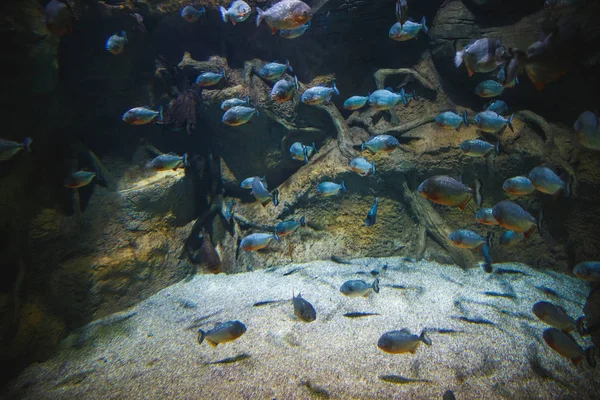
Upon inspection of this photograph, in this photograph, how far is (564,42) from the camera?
8.82ft

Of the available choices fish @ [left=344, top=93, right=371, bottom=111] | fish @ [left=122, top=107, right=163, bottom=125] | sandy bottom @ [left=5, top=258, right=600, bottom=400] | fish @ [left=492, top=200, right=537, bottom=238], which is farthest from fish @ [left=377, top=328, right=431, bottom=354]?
fish @ [left=122, top=107, right=163, bottom=125]

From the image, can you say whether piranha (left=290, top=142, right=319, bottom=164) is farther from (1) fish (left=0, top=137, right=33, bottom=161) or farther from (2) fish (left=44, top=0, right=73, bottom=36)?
(1) fish (left=0, top=137, right=33, bottom=161)

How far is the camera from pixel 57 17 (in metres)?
3.86

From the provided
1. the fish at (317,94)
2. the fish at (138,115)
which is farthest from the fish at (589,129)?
the fish at (138,115)

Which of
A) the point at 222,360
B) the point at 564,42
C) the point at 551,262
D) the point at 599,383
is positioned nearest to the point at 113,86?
the point at 222,360

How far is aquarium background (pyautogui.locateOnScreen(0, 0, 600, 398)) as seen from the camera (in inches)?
170

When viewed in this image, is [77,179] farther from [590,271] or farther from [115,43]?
[590,271]

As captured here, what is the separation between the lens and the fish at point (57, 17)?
12.5 feet

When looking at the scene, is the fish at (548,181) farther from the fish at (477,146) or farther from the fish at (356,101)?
the fish at (356,101)

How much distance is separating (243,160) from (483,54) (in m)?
5.42

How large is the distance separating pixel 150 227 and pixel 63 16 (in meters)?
3.56

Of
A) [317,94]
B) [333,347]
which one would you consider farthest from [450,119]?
[333,347]

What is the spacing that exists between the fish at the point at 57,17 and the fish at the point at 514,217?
20.6ft

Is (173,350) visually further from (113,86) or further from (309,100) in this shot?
(113,86)
